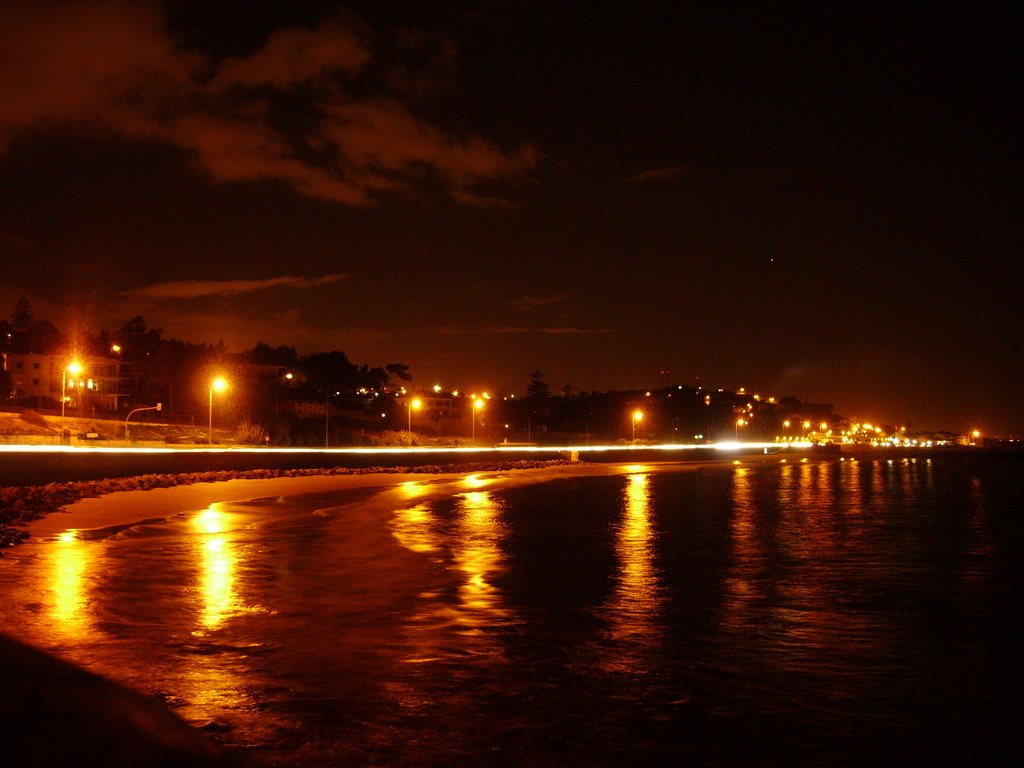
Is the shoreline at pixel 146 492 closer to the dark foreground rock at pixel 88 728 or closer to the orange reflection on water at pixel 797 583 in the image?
the dark foreground rock at pixel 88 728

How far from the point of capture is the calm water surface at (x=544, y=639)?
7.81 m

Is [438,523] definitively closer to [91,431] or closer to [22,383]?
[91,431]

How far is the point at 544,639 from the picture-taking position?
11664 mm

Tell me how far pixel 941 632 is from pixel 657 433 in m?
154

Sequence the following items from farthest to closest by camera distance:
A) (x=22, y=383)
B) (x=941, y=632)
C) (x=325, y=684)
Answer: (x=22, y=383) < (x=941, y=632) < (x=325, y=684)

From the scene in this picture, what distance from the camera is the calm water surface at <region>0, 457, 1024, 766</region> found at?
7.81m

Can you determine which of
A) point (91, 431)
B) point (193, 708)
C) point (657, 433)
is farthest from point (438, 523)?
point (657, 433)

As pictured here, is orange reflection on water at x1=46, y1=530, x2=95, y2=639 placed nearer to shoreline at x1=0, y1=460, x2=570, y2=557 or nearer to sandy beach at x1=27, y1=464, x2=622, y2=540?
shoreline at x1=0, y1=460, x2=570, y2=557

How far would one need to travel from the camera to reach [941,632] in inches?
496

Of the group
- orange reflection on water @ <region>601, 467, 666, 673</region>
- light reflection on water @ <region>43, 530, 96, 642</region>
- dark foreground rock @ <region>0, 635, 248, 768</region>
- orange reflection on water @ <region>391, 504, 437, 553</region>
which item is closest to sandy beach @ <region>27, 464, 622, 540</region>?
light reflection on water @ <region>43, 530, 96, 642</region>

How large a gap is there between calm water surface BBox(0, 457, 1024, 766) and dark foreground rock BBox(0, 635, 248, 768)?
0.38 m

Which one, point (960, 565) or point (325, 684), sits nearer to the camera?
point (325, 684)

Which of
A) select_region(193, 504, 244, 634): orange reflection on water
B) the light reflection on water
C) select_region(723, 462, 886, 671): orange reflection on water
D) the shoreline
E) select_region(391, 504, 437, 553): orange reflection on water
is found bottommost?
select_region(723, 462, 886, 671): orange reflection on water

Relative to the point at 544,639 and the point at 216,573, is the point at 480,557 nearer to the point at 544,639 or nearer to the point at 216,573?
the point at 216,573
